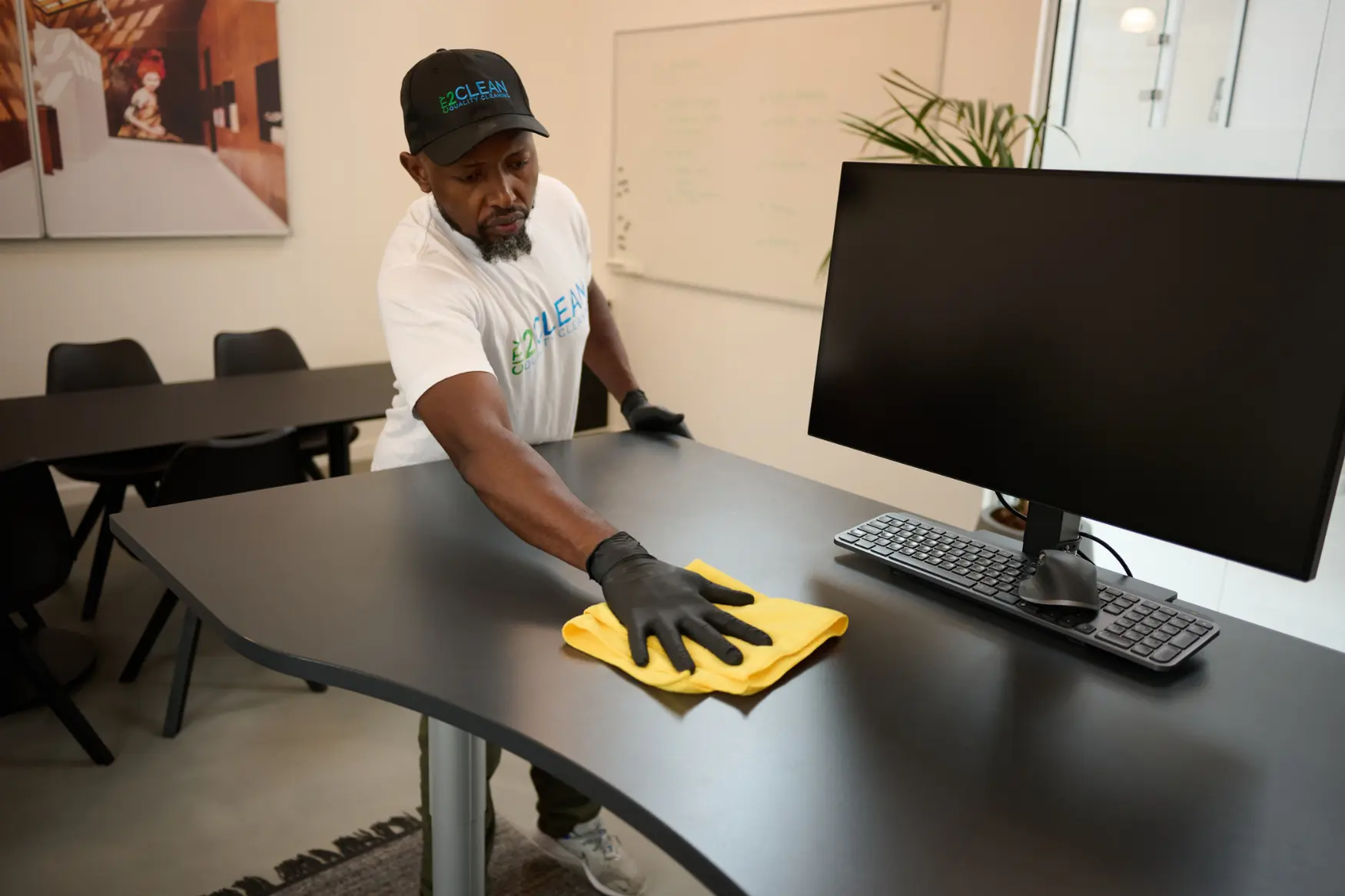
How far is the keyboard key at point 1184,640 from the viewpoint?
1037 millimetres

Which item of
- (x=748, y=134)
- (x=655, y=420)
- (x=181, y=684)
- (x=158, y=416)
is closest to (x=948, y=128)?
(x=748, y=134)

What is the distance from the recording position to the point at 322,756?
238cm

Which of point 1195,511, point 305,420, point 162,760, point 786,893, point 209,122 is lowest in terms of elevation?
point 162,760

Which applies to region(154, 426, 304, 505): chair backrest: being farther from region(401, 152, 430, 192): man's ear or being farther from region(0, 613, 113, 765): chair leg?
region(401, 152, 430, 192): man's ear

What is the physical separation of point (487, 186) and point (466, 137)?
0.38 ft

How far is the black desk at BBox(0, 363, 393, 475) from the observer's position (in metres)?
2.52

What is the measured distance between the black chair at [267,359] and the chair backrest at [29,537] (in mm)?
1159

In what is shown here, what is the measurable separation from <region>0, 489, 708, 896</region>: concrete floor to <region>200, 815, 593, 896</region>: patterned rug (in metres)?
0.05

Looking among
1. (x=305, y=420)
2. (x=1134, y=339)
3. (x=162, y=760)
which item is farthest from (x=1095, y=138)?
(x=162, y=760)

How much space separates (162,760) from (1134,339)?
7.72 ft

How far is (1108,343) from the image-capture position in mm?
1064

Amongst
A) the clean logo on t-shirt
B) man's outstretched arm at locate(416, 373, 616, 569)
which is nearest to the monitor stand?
man's outstretched arm at locate(416, 373, 616, 569)

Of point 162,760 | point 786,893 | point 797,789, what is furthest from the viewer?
point 162,760

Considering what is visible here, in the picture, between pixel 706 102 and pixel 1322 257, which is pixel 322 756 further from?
pixel 706 102
